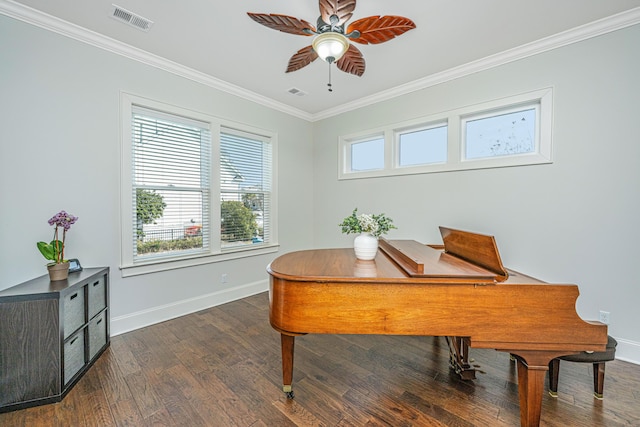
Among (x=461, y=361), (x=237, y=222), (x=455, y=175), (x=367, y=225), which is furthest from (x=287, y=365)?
(x=455, y=175)

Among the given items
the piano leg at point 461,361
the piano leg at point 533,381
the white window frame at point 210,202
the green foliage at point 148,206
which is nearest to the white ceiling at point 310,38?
the white window frame at point 210,202

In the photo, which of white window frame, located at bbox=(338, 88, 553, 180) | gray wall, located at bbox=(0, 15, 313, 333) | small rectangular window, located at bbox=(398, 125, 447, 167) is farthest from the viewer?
small rectangular window, located at bbox=(398, 125, 447, 167)

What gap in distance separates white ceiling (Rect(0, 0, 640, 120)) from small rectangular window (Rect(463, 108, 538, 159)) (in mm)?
575

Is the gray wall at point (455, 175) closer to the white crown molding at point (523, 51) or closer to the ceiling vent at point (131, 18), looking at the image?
the white crown molding at point (523, 51)

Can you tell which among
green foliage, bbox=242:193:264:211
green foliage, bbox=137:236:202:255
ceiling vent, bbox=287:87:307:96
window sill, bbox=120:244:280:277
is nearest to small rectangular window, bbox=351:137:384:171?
ceiling vent, bbox=287:87:307:96

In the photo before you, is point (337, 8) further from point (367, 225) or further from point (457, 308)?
point (457, 308)

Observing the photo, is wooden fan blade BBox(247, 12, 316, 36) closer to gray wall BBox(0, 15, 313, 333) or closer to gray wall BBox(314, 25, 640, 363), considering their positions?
gray wall BBox(0, 15, 313, 333)

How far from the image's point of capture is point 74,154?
7.88 feet

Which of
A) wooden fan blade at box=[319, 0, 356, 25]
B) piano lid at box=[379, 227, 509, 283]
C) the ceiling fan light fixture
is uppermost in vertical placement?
wooden fan blade at box=[319, 0, 356, 25]

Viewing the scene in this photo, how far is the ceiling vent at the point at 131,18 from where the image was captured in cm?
216

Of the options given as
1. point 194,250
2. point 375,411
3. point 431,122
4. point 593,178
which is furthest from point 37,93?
point 593,178

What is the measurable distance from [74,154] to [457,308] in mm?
3294

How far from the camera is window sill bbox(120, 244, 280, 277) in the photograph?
2.74 metres

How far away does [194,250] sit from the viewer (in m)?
3.31
